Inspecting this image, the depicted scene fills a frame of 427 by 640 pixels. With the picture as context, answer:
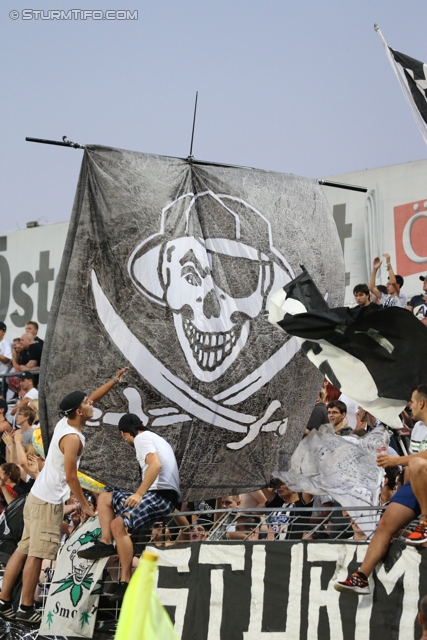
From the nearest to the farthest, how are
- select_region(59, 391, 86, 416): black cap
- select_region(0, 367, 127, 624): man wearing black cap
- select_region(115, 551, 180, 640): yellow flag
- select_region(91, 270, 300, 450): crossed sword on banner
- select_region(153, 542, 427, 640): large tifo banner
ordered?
select_region(115, 551, 180, 640): yellow flag, select_region(153, 542, 427, 640): large tifo banner, select_region(0, 367, 127, 624): man wearing black cap, select_region(59, 391, 86, 416): black cap, select_region(91, 270, 300, 450): crossed sword on banner

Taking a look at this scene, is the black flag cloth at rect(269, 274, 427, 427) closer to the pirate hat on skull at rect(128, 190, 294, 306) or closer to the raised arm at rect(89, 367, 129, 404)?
the pirate hat on skull at rect(128, 190, 294, 306)

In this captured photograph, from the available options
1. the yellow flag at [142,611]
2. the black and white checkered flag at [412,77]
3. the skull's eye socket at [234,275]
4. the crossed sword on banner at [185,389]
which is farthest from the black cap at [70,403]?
the yellow flag at [142,611]

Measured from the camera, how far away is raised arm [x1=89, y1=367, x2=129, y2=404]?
9438mm

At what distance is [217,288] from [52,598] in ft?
9.98

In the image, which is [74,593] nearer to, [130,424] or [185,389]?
[130,424]

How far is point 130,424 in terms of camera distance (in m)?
8.95

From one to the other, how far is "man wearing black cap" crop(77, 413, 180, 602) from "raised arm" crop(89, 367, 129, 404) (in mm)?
478

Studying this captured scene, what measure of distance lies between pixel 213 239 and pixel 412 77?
237 centimetres

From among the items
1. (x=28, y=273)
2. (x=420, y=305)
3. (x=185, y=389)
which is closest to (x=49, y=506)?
(x=185, y=389)

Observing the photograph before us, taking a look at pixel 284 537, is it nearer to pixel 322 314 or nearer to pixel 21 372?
pixel 322 314

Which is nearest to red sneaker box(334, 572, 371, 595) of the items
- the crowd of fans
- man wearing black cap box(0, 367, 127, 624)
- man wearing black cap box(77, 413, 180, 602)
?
the crowd of fans

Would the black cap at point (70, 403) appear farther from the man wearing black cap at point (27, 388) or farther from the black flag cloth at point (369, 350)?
the man wearing black cap at point (27, 388)

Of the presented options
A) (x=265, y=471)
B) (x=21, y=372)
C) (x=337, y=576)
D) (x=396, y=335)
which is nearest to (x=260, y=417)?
(x=265, y=471)

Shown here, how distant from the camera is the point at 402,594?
7043mm
